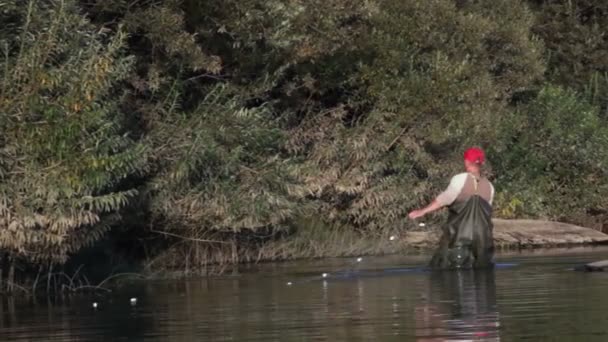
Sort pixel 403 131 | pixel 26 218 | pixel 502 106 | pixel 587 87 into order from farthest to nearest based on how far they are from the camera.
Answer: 1. pixel 587 87
2. pixel 502 106
3. pixel 403 131
4. pixel 26 218

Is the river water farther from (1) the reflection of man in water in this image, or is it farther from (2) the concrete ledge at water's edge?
(2) the concrete ledge at water's edge

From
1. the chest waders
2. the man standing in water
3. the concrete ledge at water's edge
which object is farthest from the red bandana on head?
the concrete ledge at water's edge

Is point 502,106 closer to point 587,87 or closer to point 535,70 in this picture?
point 535,70

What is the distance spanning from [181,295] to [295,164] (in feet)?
26.4

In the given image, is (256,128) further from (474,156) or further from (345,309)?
(345,309)

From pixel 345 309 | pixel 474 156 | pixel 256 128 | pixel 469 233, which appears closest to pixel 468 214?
pixel 469 233

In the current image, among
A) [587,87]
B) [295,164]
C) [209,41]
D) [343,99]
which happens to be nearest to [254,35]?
[209,41]

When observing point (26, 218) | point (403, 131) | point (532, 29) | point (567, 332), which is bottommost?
point (567, 332)

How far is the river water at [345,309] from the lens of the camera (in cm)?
1408

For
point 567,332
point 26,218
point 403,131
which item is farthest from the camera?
point 403,131

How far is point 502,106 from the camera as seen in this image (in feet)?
121

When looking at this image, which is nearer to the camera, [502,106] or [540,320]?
[540,320]

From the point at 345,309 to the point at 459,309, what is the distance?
1.36m

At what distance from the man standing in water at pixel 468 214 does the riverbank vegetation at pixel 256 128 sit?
4.27m
